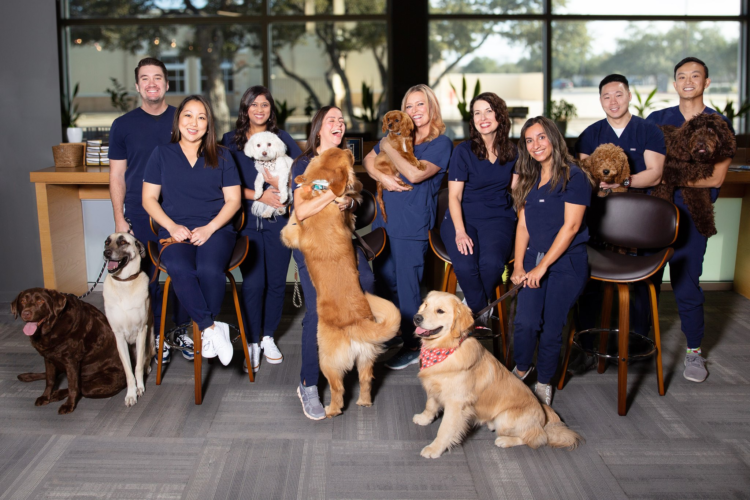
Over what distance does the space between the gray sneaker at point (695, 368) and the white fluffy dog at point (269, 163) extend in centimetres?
225

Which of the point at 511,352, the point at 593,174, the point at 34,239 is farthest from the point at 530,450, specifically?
the point at 34,239

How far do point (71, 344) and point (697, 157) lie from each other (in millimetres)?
3167

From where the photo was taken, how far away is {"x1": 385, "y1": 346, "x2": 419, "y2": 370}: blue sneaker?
11.0 feet

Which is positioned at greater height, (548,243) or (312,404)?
(548,243)

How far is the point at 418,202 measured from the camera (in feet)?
10.5

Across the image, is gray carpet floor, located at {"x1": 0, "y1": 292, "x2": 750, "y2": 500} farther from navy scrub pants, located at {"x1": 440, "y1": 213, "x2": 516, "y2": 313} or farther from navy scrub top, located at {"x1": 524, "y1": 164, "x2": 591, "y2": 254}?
navy scrub top, located at {"x1": 524, "y1": 164, "x2": 591, "y2": 254}

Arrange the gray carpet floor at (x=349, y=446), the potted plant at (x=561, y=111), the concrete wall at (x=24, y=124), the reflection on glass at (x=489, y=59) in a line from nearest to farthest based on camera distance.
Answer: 1. the gray carpet floor at (x=349, y=446)
2. the concrete wall at (x=24, y=124)
3. the potted plant at (x=561, y=111)
4. the reflection on glass at (x=489, y=59)

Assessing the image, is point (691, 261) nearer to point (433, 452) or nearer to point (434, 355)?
point (434, 355)

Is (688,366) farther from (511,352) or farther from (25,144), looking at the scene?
(25,144)

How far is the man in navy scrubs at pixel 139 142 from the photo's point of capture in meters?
3.27

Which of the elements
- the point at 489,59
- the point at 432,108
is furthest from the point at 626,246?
the point at 489,59

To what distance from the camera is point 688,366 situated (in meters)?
3.27

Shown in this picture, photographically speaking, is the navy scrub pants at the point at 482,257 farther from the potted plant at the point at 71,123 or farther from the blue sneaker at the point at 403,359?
the potted plant at the point at 71,123

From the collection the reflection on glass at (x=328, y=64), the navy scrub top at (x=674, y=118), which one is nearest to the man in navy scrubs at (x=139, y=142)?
the navy scrub top at (x=674, y=118)
